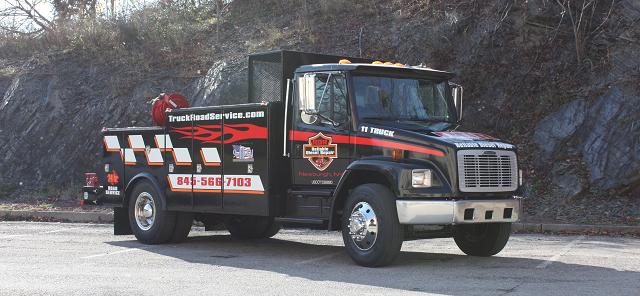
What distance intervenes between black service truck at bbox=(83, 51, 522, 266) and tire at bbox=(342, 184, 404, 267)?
0.02m

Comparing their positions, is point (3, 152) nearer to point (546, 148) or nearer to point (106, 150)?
point (106, 150)

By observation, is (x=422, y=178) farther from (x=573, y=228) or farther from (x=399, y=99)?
(x=573, y=228)

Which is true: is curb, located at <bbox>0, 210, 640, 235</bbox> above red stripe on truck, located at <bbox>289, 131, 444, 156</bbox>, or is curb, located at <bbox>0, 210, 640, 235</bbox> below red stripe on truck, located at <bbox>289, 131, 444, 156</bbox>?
below

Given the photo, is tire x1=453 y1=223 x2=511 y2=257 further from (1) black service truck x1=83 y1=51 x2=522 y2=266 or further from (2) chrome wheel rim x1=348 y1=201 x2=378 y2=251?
(2) chrome wheel rim x1=348 y1=201 x2=378 y2=251

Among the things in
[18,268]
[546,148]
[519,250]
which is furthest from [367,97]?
[546,148]

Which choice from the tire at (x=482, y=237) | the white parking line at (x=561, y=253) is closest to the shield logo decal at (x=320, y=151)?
the tire at (x=482, y=237)

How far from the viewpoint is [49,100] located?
80.4 ft

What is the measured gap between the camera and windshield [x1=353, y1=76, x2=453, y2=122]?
10297mm

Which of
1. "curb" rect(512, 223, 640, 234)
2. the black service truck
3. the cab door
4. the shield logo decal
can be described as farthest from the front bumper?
"curb" rect(512, 223, 640, 234)

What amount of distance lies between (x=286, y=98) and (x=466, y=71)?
33.9 feet

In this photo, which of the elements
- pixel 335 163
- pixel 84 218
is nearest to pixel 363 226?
pixel 335 163

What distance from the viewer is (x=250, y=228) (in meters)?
13.5

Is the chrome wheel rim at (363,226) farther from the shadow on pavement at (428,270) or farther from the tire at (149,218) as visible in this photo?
the tire at (149,218)

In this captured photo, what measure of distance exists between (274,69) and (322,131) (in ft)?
4.87
